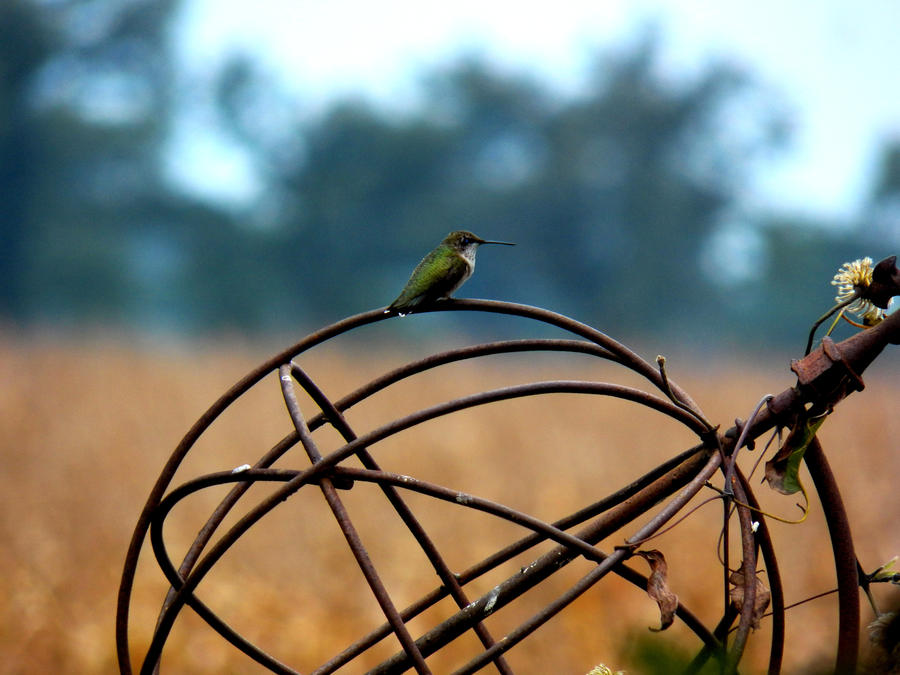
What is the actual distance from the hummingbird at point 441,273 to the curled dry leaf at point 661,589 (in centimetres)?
51

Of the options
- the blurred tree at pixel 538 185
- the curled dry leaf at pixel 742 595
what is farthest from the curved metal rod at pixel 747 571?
the blurred tree at pixel 538 185

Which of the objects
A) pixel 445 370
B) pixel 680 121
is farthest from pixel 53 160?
pixel 445 370

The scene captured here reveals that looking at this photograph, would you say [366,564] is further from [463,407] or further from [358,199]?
[358,199]

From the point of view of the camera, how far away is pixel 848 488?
16.2ft

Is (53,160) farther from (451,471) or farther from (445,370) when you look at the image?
(451,471)

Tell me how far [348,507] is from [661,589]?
487cm

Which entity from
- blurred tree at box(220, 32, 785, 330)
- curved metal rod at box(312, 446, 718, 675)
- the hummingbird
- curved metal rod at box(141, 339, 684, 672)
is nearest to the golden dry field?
the hummingbird

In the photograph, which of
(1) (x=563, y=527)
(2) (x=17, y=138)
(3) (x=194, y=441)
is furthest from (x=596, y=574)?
(2) (x=17, y=138)

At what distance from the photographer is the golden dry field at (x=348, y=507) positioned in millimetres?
3760

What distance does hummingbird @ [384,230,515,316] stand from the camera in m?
1.22

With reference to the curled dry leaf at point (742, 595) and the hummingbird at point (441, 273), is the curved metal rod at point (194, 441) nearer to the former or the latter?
the curled dry leaf at point (742, 595)

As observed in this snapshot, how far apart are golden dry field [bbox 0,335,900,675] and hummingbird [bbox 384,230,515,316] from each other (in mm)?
1000

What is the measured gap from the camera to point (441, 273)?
125cm

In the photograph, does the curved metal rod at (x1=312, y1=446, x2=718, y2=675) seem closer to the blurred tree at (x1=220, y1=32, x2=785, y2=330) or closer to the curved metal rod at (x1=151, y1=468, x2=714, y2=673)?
the curved metal rod at (x1=151, y1=468, x2=714, y2=673)
